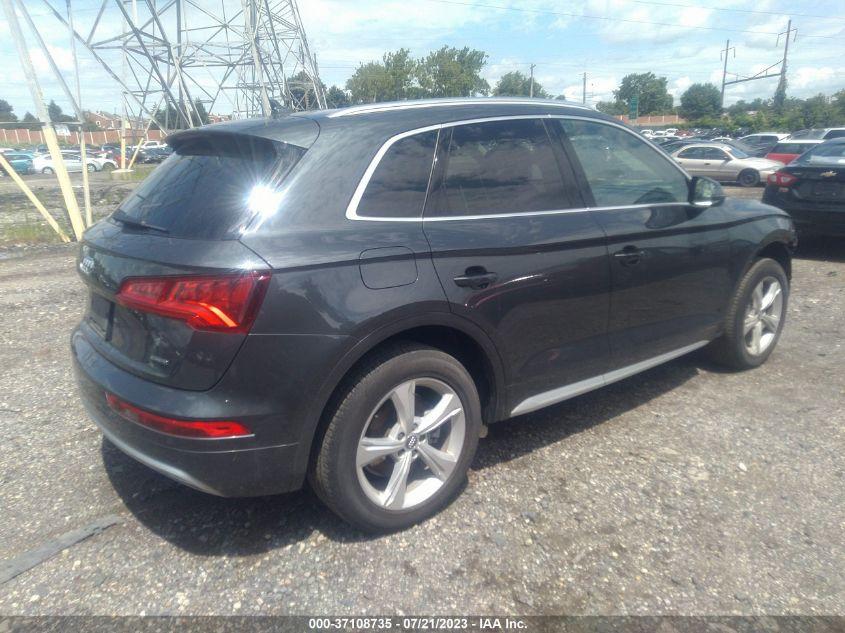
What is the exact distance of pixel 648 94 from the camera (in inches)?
3848

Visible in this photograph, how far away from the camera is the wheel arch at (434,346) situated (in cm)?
244

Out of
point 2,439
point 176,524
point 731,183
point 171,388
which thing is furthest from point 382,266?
point 731,183

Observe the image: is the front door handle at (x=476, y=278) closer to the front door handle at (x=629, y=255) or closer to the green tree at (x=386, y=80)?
the front door handle at (x=629, y=255)

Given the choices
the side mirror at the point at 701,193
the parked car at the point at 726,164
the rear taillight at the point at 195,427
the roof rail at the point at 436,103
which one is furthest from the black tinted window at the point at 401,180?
the parked car at the point at 726,164

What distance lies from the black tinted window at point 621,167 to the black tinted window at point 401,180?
1.00 meters

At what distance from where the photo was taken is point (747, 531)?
278 centimetres

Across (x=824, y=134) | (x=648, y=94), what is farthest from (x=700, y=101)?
(x=824, y=134)

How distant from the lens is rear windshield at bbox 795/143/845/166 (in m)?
8.07

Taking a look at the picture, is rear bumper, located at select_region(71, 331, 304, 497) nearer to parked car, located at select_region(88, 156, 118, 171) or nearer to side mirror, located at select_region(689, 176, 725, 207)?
side mirror, located at select_region(689, 176, 725, 207)

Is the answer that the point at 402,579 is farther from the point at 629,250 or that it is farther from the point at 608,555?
the point at 629,250

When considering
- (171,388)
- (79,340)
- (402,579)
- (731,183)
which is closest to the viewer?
(171,388)

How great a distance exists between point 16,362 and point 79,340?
2267mm

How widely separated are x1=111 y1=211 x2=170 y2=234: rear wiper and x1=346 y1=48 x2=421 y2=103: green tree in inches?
2030

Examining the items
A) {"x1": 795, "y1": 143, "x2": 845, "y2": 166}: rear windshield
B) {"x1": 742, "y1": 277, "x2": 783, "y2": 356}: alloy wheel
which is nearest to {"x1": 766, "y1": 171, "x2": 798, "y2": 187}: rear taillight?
{"x1": 795, "y1": 143, "x2": 845, "y2": 166}: rear windshield
